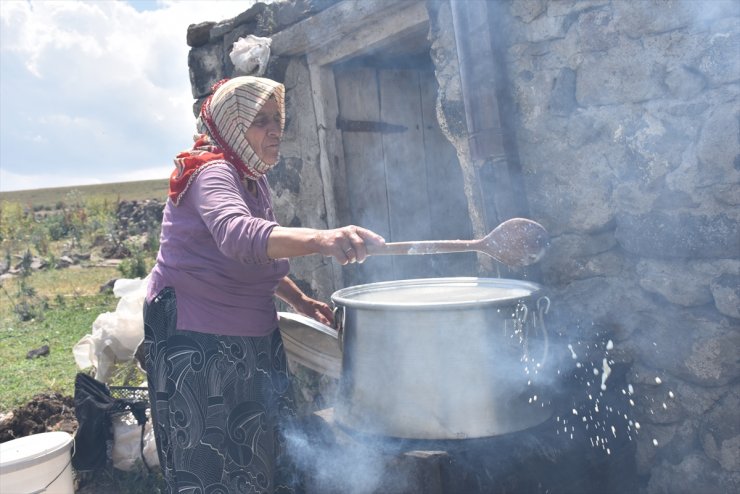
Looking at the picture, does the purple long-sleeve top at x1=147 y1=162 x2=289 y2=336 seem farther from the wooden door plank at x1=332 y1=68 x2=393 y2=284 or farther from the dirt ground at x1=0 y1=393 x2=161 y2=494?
the dirt ground at x1=0 y1=393 x2=161 y2=494

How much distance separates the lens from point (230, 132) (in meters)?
2.26

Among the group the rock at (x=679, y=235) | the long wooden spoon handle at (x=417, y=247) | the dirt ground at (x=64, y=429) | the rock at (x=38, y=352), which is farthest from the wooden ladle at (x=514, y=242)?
the rock at (x=38, y=352)

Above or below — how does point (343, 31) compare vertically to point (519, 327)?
above

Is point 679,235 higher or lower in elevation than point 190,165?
lower

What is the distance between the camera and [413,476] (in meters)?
1.92

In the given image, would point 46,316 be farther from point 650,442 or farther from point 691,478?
point 691,478

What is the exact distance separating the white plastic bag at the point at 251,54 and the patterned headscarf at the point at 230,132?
191cm

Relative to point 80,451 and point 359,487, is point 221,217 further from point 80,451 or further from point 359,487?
point 80,451

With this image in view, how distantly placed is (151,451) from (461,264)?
229 cm

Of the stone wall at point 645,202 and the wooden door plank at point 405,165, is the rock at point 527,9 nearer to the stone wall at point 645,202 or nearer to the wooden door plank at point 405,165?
the stone wall at point 645,202

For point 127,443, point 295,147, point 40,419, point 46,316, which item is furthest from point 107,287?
point 295,147

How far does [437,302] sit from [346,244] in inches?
18.0

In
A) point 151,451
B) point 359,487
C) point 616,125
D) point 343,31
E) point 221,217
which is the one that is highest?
point 343,31

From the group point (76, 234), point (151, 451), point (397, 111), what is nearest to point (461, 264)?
point (397, 111)
